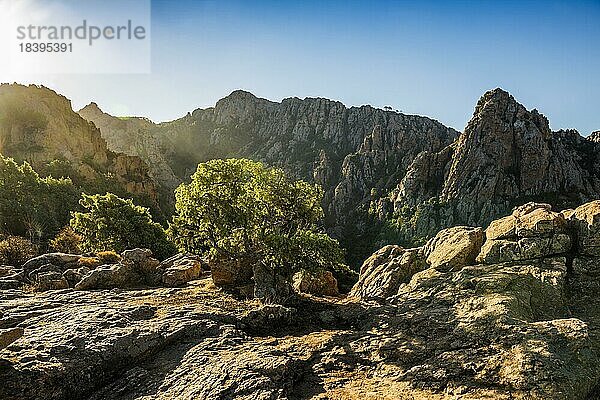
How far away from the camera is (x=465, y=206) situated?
114188 millimetres

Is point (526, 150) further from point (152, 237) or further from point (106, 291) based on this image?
point (106, 291)

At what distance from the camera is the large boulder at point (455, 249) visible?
2264 cm

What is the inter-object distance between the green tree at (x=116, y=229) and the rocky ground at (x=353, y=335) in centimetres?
1827

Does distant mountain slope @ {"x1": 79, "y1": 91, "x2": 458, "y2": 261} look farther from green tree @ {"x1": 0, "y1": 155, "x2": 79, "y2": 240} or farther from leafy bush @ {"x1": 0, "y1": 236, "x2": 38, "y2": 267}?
leafy bush @ {"x1": 0, "y1": 236, "x2": 38, "y2": 267}

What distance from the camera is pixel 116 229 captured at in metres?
40.4

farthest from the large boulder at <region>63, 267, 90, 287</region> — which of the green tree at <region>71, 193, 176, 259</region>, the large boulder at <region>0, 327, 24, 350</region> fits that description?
the green tree at <region>71, 193, 176, 259</region>

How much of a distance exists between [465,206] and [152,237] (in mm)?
96797

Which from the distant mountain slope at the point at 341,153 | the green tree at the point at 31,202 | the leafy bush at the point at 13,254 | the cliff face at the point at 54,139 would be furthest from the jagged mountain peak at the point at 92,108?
the leafy bush at the point at 13,254

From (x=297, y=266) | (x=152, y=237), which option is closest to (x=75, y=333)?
(x=297, y=266)

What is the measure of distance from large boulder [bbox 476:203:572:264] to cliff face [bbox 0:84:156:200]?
290 ft

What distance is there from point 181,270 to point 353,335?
43.9 ft

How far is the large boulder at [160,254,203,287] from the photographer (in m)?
24.8

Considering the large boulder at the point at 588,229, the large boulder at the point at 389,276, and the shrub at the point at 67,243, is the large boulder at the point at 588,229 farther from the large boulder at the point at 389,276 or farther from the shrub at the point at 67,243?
the shrub at the point at 67,243

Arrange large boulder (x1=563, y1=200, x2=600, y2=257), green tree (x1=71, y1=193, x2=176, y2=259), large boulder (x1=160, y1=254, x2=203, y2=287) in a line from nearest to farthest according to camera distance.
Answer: large boulder (x1=563, y1=200, x2=600, y2=257)
large boulder (x1=160, y1=254, x2=203, y2=287)
green tree (x1=71, y1=193, x2=176, y2=259)
